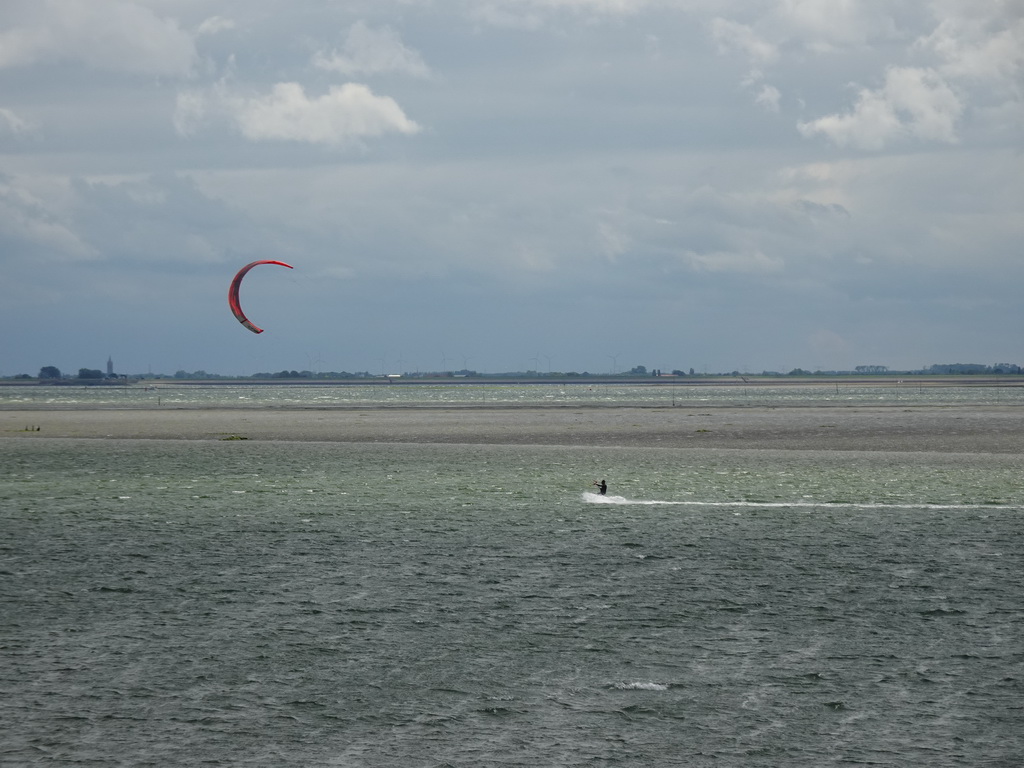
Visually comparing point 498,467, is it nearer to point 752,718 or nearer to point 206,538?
point 206,538

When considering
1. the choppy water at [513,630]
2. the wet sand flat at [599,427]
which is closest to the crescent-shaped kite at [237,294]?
the wet sand flat at [599,427]

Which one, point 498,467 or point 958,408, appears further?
point 958,408

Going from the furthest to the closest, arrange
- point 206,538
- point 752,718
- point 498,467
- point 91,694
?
point 498,467 → point 206,538 → point 91,694 → point 752,718

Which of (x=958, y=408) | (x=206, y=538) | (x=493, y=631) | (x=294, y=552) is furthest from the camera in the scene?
(x=958, y=408)

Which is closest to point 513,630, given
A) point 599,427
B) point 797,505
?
point 797,505

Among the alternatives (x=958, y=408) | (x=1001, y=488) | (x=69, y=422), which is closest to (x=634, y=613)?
(x=1001, y=488)

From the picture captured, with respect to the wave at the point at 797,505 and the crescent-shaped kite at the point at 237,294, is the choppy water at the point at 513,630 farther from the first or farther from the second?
the crescent-shaped kite at the point at 237,294
